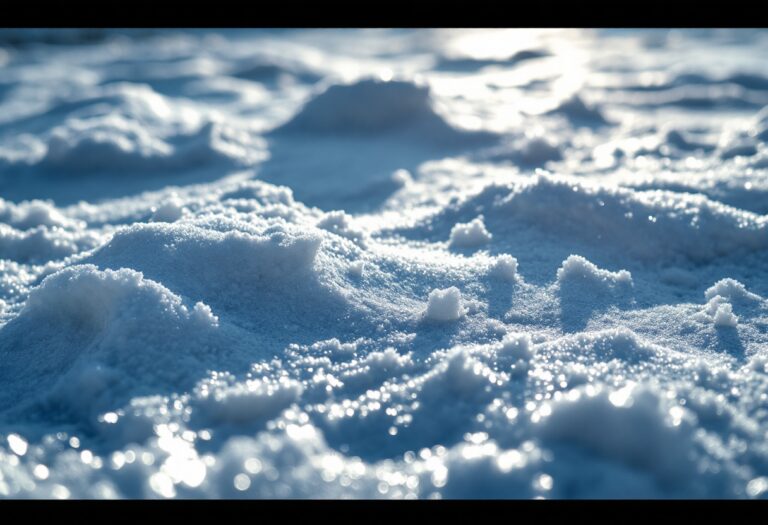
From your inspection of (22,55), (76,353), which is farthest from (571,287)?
(22,55)

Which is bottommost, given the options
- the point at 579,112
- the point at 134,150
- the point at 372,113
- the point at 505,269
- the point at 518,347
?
the point at 518,347

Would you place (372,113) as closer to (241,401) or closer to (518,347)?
(518,347)

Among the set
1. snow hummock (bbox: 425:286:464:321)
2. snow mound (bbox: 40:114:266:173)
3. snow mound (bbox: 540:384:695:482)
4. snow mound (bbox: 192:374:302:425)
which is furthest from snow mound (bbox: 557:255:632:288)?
snow mound (bbox: 40:114:266:173)

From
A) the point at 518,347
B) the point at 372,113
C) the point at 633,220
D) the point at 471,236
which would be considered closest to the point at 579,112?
Answer: the point at 372,113

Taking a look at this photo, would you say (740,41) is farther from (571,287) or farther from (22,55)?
(22,55)

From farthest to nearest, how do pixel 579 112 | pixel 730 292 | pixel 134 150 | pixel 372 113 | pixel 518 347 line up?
pixel 579 112 → pixel 372 113 → pixel 134 150 → pixel 730 292 → pixel 518 347

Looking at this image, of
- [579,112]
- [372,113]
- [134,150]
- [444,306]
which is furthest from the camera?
[579,112]

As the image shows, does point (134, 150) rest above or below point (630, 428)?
above
